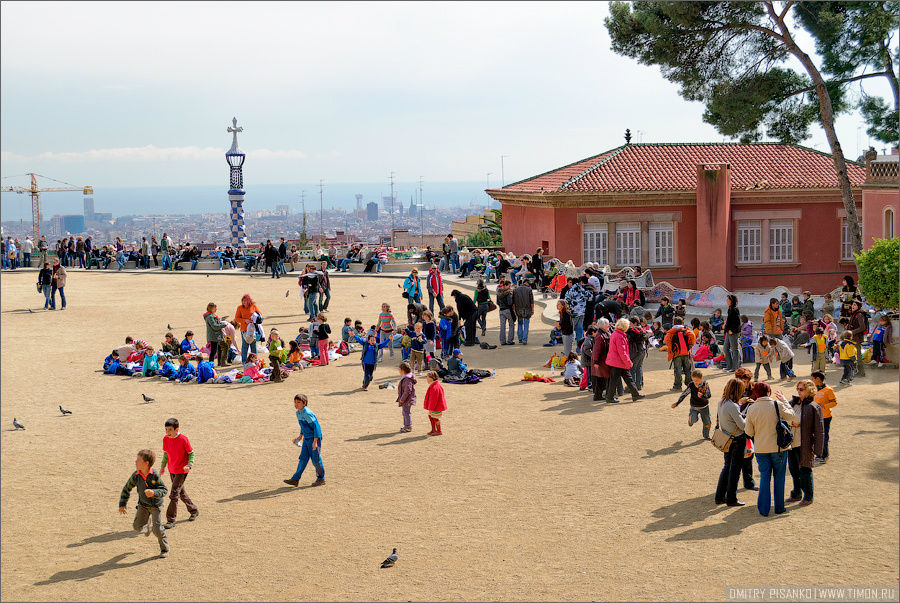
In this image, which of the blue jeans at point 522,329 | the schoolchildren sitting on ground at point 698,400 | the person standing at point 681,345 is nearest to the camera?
the schoolchildren sitting on ground at point 698,400

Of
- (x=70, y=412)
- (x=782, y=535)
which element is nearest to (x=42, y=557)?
(x=70, y=412)

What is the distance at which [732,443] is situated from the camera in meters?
11.0

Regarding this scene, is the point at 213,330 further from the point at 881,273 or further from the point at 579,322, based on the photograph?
the point at 881,273

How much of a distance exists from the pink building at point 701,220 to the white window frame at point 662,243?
0.11ft

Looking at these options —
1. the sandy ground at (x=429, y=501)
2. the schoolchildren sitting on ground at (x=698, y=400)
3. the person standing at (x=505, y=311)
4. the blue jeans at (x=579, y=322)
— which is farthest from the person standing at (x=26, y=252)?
the schoolchildren sitting on ground at (x=698, y=400)

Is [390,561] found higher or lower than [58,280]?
lower

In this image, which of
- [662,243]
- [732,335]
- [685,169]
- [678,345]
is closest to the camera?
[678,345]

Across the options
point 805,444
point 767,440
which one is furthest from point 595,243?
point 767,440

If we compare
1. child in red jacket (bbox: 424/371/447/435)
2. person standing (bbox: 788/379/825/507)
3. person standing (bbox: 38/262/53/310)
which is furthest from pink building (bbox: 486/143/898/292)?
person standing (bbox: 788/379/825/507)

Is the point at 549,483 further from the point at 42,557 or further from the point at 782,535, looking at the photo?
the point at 42,557

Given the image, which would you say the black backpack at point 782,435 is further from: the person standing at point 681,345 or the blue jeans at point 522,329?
the blue jeans at point 522,329

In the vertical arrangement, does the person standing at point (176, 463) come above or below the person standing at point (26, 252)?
below

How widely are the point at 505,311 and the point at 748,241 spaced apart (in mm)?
15238

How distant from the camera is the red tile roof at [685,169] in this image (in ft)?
109
